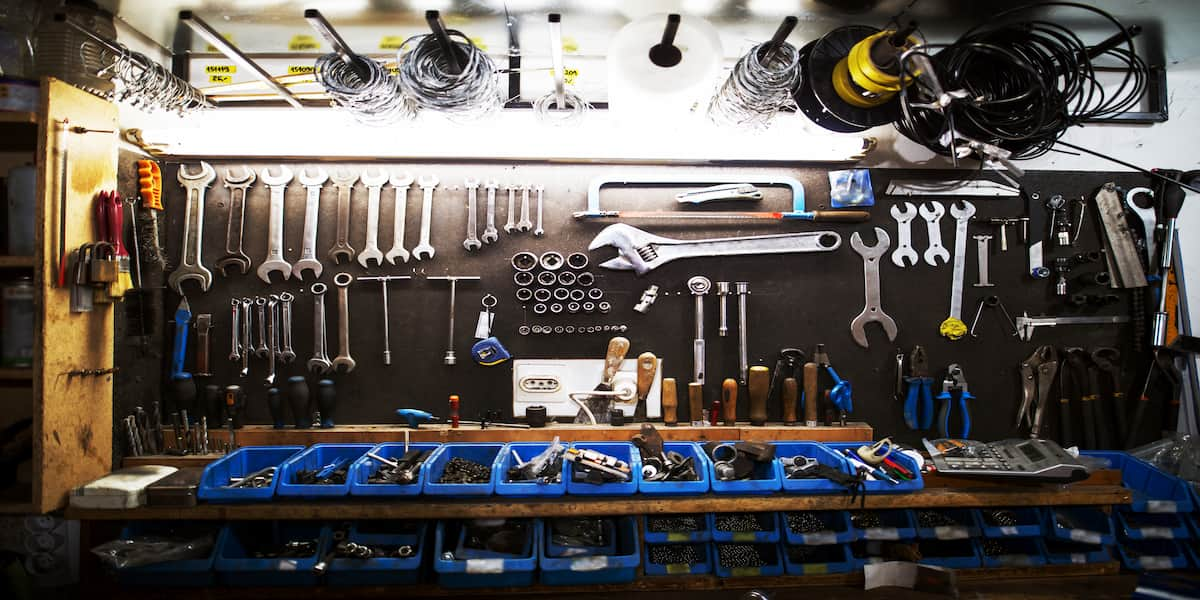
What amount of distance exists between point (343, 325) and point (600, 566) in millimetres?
1613

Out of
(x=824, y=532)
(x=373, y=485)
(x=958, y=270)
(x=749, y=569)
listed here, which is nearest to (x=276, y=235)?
(x=373, y=485)

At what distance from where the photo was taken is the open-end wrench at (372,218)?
2891 millimetres

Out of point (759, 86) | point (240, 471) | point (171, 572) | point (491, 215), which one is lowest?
point (171, 572)

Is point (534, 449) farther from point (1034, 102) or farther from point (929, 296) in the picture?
point (1034, 102)

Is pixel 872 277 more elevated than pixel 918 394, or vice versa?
pixel 872 277

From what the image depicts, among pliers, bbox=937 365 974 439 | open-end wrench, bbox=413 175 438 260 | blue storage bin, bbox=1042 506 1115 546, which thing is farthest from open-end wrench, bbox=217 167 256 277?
blue storage bin, bbox=1042 506 1115 546

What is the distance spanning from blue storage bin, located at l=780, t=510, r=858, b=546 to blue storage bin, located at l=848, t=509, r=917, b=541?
0.03 meters

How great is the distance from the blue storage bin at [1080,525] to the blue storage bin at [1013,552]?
95 mm

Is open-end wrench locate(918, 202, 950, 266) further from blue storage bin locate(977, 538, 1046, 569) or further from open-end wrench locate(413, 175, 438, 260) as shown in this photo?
open-end wrench locate(413, 175, 438, 260)

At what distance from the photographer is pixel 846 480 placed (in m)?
2.30

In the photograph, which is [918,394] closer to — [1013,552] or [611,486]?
[1013,552]

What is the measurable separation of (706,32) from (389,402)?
83.7 inches

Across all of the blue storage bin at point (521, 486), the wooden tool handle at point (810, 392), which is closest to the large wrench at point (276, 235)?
the blue storage bin at point (521, 486)

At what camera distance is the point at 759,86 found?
7.62 feet
